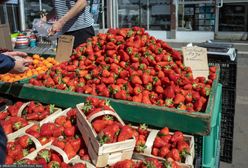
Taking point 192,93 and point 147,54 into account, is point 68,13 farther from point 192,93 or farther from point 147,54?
point 192,93

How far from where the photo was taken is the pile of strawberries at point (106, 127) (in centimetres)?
196

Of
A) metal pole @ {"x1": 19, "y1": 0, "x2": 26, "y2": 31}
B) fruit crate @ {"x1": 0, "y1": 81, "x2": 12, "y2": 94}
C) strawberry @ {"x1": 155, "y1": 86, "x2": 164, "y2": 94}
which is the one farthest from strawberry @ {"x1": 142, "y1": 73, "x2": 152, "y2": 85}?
metal pole @ {"x1": 19, "y1": 0, "x2": 26, "y2": 31}

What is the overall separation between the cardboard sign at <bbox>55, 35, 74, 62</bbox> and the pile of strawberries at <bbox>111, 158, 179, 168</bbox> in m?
2.12

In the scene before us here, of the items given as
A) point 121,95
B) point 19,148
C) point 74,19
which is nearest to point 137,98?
point 121,95

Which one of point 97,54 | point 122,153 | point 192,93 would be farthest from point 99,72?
point 122,153

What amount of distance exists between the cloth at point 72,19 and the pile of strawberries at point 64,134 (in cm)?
172

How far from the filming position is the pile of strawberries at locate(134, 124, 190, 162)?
6.76 ft

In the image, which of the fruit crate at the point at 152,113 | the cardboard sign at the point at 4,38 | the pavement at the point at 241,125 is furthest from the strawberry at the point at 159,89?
the cardboard sign at the point at 4,38

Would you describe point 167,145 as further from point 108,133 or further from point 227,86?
point 227,86

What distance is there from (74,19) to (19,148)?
215 cm

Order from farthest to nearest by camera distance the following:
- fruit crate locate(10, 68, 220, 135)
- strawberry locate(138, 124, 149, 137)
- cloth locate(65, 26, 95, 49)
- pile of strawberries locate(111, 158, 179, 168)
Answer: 1. cloth locate(65, 26, 95, 49)
2. strawberry locate(138, 124, 149, 137)
3. fruit crate locate(10, 68, 220, 135)
4. pile of strawberries locate(111, 158, 179, 168)

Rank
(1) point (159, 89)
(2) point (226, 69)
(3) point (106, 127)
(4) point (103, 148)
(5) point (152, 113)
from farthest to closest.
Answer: (2) point (226, 69)
(1) point (159, 89)
(5) point (152, 113)
(3) point (106, 127)
(4) point (103, 148)

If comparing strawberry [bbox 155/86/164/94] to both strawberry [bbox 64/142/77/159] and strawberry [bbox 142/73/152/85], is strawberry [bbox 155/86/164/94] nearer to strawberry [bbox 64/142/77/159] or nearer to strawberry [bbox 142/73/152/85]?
strawberry [bbox 142/73/152/85]

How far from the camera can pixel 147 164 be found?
6.33ft
